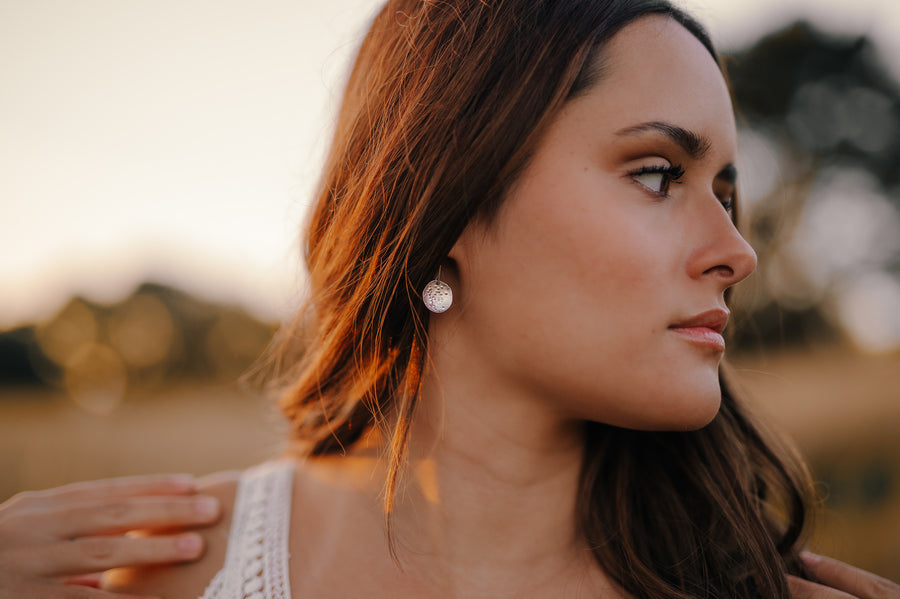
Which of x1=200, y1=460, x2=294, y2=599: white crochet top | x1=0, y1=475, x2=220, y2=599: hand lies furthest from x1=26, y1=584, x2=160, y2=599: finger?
x1=200, y1=460, x2=294, y2=599: white crochet top

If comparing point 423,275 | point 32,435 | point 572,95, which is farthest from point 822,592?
point 32,435

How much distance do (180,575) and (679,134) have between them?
208 centimetres

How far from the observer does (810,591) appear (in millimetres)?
1893

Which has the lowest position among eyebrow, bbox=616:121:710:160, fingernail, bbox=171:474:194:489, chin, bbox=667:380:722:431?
fingernail, bbox=171:474:194:489

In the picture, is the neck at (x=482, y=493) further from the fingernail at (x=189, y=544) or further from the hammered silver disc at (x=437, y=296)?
the fingernail at (x=189, y=544)

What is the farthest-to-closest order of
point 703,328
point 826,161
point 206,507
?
1. point 826,161
2. point 206,507
3. point 703,328

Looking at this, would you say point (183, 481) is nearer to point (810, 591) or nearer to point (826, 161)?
point (810, 591)

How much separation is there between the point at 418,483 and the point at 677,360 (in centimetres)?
92

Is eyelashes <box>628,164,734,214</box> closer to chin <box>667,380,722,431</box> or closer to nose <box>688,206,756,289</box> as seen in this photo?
nose <box>688,206,756,289</box>

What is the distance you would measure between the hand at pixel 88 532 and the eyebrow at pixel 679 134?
6.08 feet

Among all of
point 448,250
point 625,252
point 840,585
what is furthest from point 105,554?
point 840,585

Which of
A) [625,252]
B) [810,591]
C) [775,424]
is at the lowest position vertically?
[810,591]

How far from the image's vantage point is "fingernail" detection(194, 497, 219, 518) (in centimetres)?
211

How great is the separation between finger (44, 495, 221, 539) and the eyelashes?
5.85ft
